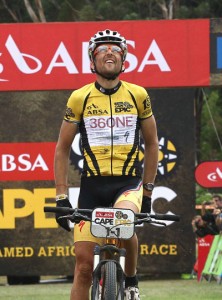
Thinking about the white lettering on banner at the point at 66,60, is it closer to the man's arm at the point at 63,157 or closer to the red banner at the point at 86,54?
the red banner at the point at 86,54

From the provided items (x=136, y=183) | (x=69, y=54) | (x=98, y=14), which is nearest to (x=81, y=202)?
(x=136, y=183)

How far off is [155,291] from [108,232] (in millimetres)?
10131

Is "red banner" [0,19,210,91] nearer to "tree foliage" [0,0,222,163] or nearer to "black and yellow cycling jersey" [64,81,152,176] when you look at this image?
"black and yellow cycling jersey" [64,81,152,176]

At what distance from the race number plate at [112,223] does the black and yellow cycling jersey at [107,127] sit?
630mm

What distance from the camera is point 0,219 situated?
2108 centimetres

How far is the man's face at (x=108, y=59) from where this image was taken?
8.80 metres

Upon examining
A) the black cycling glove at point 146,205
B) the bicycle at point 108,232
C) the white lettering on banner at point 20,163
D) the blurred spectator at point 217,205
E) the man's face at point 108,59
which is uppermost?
the man's face at point 108,59

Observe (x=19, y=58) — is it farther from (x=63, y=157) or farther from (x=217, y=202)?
(x=63, y=157)

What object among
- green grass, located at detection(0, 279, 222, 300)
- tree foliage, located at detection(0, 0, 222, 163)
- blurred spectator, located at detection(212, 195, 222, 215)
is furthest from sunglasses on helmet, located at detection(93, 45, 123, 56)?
tree foliage, located at detection(0, 0, 222, 163)

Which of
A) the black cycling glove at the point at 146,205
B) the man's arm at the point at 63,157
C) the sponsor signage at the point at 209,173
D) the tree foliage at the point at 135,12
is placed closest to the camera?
the man's arm at the point at 63,157

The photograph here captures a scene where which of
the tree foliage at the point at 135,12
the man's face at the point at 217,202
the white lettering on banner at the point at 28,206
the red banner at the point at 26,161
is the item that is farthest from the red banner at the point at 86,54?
the tree foliage at the point at 135,12

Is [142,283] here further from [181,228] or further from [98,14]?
[98,14]

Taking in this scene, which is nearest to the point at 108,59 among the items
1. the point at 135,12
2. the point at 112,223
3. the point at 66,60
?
the point at 112,223

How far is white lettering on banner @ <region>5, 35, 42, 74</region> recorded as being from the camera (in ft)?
67.0
